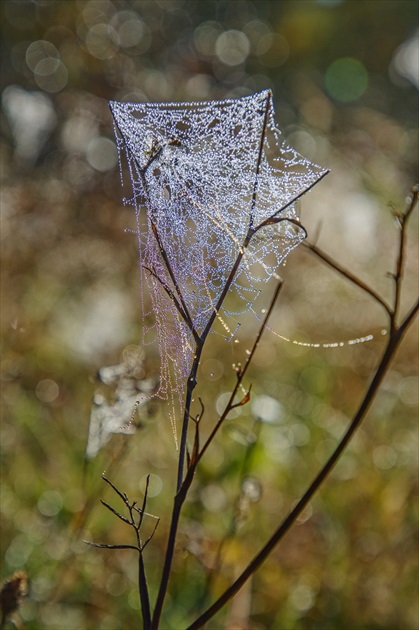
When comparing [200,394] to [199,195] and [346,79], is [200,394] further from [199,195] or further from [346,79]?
[346,79]

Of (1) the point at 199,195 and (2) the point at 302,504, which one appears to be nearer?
(2) the point at 302,504

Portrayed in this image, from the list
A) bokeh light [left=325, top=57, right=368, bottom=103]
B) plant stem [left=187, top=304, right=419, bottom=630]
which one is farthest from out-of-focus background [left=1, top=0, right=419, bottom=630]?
bokeh light [left=325, top=57, right=368, bottom=103]

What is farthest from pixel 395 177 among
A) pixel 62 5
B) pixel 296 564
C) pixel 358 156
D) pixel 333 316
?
pixel 62 5

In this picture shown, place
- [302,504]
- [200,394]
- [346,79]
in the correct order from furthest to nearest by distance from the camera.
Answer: [346,79] → [200,394] → [302,504]

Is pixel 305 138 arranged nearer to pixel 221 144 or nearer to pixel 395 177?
pixel 395 177

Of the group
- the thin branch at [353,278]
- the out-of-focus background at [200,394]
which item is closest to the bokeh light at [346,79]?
the out-of-focus background at [200,394]

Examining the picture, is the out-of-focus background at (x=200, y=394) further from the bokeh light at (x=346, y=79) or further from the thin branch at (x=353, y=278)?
the bokeh light at (x=346, y=79)

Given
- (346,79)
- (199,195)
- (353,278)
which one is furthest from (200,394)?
(346,79)

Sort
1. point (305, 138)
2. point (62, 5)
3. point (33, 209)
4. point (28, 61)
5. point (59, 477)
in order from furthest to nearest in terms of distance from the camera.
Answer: point (62, 5) < point (28, 61) < point (305, 138) < point (33, 209) < point (59, 477)
